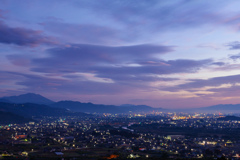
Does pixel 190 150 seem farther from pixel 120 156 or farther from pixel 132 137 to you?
pixel 132 137

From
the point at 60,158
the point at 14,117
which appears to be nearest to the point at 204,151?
the point at 60,158

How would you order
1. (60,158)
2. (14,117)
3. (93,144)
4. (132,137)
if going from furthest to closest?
(14,117) → (132,137) → (93,144) → (60,158)

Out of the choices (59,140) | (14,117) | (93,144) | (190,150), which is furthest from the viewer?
(14,117)

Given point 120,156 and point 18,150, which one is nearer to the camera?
point 120,156

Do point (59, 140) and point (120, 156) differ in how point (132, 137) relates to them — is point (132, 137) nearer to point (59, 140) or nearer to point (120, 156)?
point (59, 140)

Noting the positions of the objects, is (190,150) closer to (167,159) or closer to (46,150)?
(167,159)

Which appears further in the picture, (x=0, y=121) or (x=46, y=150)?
(x=0, y=121)

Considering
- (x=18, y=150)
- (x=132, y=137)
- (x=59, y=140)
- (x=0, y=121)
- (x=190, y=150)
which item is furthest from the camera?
(x=0, y=121)

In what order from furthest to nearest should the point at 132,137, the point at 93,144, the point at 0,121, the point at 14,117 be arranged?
the point at 14,117 → the point at 0,121 → the point at 132,137 → the point at 93,144

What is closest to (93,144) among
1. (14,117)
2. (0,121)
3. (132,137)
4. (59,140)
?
(59,140)
